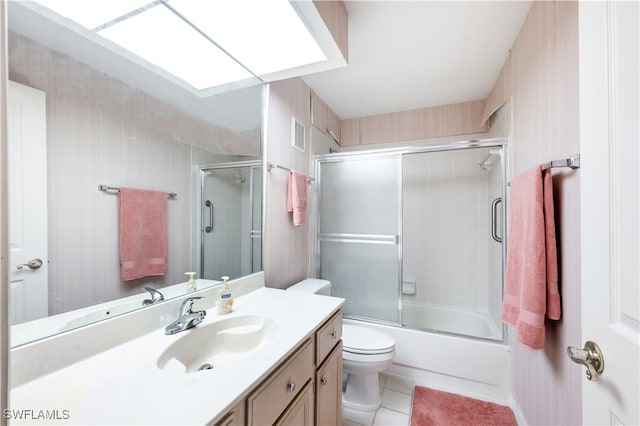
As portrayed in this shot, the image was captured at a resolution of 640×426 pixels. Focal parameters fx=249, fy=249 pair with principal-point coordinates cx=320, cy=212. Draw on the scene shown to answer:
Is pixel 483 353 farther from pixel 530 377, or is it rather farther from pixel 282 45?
pixel 282 45

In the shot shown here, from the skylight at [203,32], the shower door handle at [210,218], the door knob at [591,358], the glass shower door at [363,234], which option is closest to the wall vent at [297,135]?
the glass shower door at [363,234]

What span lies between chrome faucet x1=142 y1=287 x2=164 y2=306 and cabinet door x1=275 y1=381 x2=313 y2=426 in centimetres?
64

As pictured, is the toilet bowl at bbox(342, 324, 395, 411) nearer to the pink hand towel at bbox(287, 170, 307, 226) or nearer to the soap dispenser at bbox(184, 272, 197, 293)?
the pink hand towel at bbox(287, 170, 307, 226)

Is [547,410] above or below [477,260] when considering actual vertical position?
below

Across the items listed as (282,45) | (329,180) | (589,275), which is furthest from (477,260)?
(282,45)

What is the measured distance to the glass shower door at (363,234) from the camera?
7.28 ft

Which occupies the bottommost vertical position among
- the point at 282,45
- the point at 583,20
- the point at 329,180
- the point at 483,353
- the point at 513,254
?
the point at 483,353

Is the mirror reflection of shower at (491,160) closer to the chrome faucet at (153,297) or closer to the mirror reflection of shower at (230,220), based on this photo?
the mirror reflection of shower at (230,220)

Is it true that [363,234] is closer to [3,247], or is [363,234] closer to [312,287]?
[312,287]

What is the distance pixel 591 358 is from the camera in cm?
56

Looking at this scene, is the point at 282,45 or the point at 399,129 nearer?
the point at 282,45

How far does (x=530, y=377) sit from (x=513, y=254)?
28.0 inches

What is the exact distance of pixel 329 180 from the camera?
8.02 feet

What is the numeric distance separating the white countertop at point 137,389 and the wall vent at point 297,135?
1504mm
